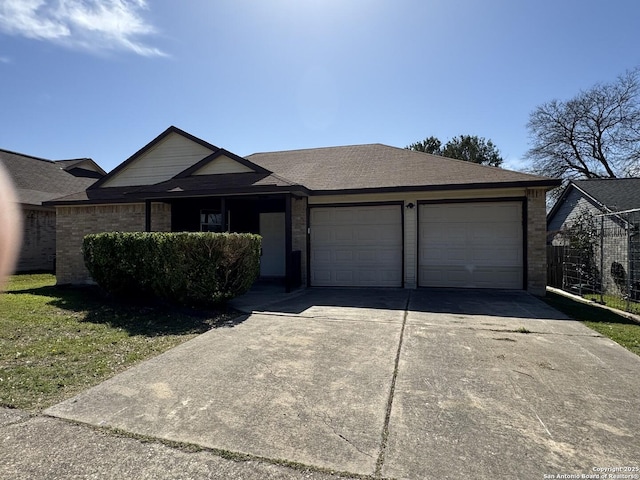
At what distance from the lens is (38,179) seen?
1827 centimetres

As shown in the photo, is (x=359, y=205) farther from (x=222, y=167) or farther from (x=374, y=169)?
(x=222, y=167)

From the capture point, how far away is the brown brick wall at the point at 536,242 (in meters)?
9.28

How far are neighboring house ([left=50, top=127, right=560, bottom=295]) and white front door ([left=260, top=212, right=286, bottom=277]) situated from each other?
34mm

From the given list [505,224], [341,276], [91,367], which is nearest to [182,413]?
[91,367]

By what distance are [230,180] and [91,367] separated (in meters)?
7.04

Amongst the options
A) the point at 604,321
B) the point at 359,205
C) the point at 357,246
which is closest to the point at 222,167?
the point at 359,205

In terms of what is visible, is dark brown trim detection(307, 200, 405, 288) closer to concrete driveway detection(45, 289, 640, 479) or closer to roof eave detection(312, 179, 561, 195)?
roof eave detection(312, 179, 561, 195)

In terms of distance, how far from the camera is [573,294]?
9.75 meters

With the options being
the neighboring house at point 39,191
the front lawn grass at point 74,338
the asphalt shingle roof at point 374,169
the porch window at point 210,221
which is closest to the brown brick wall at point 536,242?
the asphalt shingle roof at point 374,169

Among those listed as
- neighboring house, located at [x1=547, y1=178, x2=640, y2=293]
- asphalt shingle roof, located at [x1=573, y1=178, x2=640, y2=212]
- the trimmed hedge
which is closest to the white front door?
the trimmed hedge

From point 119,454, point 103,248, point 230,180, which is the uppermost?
point 230,180

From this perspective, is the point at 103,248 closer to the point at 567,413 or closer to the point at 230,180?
the point at 230,180

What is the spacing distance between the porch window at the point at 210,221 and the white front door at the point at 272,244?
1389 mm

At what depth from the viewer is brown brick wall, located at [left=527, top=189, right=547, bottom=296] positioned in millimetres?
9281
